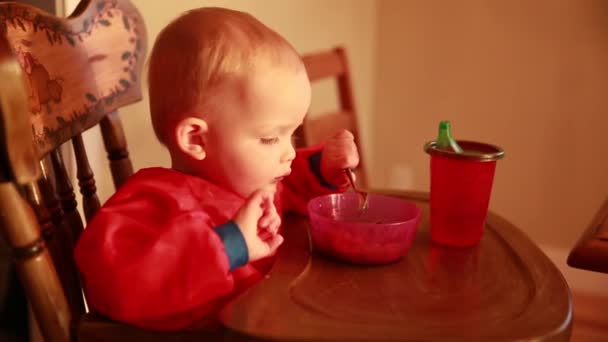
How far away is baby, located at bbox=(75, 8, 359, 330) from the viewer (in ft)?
2.03

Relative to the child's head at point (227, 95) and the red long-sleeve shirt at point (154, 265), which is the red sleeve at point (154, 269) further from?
the child's head at point (227, 95)

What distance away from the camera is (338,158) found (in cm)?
96

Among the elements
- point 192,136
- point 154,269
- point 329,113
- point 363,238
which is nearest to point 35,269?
point 154,269

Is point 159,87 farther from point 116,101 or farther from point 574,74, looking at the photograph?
point 574,74

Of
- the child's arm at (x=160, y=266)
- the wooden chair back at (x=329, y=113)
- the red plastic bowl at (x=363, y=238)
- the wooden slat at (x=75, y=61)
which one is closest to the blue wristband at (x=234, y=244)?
the child's arm at (x=160, y=266)

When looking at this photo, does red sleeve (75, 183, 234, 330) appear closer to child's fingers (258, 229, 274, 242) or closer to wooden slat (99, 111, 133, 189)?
child's fingers (258, 229, 274, 242)

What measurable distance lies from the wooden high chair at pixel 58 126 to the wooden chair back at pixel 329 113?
0.63 meters

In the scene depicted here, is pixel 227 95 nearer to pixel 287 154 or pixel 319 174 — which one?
pixel 287 154

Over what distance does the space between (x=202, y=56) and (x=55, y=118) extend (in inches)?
7.7

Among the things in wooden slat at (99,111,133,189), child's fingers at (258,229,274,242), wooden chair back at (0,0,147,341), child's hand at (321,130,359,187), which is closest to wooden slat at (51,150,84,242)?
wooden chair back at (0,0,147,341)

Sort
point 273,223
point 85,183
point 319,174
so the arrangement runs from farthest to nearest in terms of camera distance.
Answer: point 319,174, point 85,183, point 273,223

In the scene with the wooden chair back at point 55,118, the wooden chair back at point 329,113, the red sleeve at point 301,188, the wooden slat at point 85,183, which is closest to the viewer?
the wooden chair back at point 55,118

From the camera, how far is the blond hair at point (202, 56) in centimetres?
73

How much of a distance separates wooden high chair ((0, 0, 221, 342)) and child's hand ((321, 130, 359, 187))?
307mm
